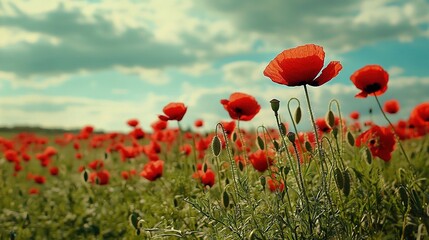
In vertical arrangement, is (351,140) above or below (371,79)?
below

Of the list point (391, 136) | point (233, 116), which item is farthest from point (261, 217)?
point (391, 136)

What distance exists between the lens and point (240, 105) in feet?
10.5

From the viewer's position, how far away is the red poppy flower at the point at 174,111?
369 cm

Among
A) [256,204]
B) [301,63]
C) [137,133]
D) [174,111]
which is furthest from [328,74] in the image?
[137,133]

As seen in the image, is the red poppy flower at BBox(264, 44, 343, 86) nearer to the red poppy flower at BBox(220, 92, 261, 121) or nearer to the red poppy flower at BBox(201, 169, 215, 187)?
the red poppy flower at BBox(220, 92, 261, 121)

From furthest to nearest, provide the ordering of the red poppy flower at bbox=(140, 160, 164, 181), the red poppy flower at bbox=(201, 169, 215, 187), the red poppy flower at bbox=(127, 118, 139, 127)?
the red poppy flower at bbox=(127, 118, 139, 127)
the red poppy flower at bbox=(140, 160, 164, 181)
the red poppy flower at bbox=(201, 169, 215, 187)

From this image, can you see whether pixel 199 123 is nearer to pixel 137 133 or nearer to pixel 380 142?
pixel 137 133

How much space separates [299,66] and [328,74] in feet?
0.48

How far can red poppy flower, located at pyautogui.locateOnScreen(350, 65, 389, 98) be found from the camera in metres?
3.30

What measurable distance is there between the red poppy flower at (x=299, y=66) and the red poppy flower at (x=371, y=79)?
105cm

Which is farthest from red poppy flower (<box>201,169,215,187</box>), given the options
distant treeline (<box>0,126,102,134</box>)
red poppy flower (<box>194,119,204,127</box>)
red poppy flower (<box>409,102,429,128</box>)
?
distant treeline (<box>0,126,102,134</box>)

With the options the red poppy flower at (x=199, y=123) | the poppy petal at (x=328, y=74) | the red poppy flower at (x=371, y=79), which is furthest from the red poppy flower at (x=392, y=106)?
the poppy petal at (x=328, y=74)

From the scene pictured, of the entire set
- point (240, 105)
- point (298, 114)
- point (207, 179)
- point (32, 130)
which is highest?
point (32, 130)

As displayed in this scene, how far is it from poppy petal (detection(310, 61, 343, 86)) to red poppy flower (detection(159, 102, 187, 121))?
152 cm
